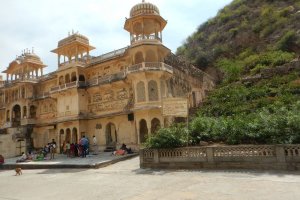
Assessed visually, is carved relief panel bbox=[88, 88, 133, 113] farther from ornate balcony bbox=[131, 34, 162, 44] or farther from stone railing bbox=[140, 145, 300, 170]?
stone railing bbox=[140, 145, 300, 170]

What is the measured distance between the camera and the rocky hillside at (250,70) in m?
12.8

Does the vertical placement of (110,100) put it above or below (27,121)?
above

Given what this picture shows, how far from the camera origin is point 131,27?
1020 inches

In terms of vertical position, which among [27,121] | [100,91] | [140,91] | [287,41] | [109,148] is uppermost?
[287,41]

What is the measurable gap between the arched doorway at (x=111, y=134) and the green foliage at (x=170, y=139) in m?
14.1

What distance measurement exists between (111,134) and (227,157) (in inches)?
695

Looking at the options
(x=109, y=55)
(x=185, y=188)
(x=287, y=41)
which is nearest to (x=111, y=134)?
(x=109, y=55)

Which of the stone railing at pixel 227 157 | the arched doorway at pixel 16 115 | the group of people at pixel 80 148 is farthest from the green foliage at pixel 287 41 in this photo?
the stone railing at pixel 227 157

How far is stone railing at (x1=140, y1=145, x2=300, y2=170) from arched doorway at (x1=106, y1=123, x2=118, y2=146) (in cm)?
1380

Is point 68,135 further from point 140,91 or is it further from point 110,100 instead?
point 140,91

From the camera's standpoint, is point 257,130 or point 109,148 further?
point 109,148

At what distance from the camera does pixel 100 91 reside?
2820 cm

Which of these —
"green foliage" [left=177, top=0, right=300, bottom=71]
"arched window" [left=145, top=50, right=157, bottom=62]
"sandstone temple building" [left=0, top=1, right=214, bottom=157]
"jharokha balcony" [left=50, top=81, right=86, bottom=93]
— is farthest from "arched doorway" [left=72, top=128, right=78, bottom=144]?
"green foliage" [left=177, top=0, right=300, bottom=71]

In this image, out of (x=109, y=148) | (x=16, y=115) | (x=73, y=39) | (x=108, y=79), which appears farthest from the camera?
(x=16, y=115)
